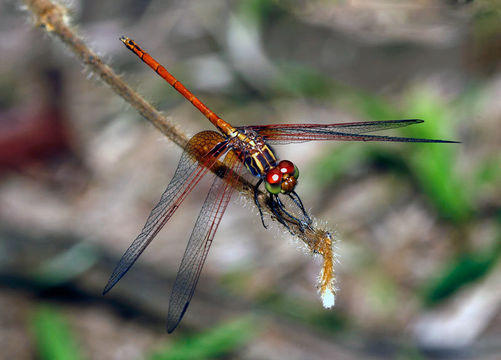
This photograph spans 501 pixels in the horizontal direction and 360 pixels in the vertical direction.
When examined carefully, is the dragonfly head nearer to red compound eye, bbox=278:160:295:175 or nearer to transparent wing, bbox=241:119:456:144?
red compound eye, bbox=278:160:295:175

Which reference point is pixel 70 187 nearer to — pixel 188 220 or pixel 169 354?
pixel 188 220

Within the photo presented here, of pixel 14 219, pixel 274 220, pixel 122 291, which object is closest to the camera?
pixel 274 220

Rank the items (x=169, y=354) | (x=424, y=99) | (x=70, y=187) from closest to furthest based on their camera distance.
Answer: (x=169, y=354), (x=424, y=99), (x=70, y=187)

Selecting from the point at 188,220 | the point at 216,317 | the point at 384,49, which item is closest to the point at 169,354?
the point at 216,317

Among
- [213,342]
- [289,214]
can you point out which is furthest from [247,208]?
[289,214]

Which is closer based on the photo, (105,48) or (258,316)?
(258,316)

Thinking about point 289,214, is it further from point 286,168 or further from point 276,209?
point 286,168

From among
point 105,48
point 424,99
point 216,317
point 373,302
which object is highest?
point 105,48

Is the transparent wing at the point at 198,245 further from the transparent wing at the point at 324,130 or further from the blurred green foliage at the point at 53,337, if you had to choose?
the blurred green foliage at the point at 53,337
